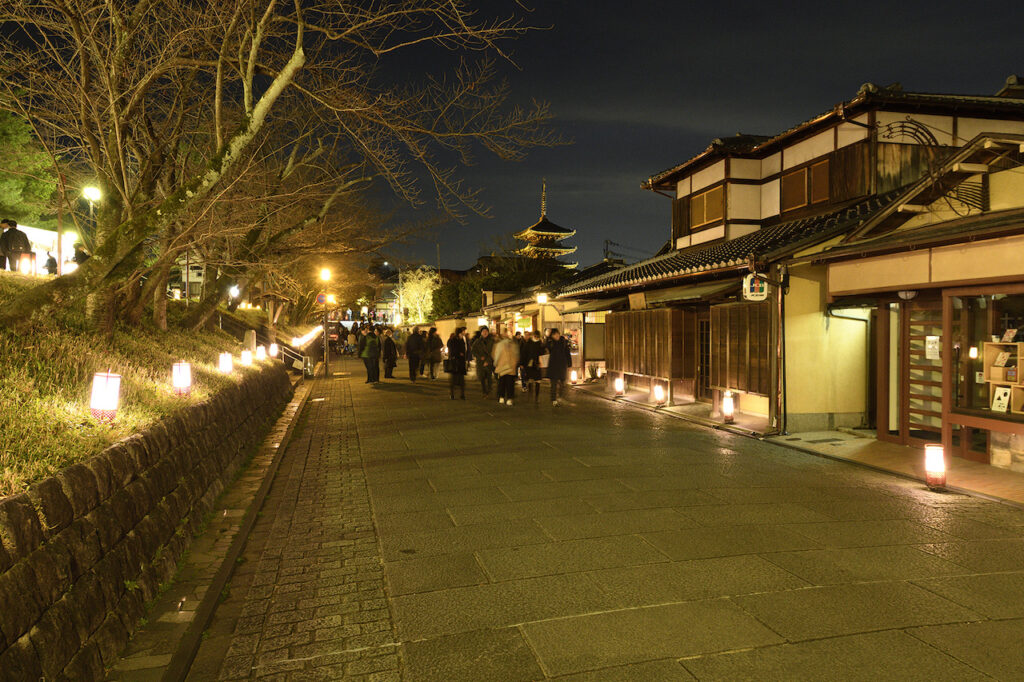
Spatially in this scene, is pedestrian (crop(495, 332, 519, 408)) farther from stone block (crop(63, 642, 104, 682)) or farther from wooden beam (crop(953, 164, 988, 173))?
stone block (crop(63, 642, 104, 682))

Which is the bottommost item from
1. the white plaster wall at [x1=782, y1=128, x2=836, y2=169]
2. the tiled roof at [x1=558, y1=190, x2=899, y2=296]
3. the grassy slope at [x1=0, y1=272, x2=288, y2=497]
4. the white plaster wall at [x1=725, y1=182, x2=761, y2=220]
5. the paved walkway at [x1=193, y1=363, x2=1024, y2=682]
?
the paved walkway at [x1=193, y1=363, x2=1024, y2=682]

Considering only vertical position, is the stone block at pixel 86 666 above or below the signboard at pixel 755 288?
below

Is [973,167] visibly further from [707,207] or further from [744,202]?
[707,207]

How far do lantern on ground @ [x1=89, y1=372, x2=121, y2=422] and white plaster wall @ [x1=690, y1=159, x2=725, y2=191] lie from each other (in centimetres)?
1596

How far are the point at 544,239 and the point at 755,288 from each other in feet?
149

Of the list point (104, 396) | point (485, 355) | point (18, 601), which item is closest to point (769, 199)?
point (485, 355)

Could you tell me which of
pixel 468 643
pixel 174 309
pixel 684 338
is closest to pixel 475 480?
pixel 468 643

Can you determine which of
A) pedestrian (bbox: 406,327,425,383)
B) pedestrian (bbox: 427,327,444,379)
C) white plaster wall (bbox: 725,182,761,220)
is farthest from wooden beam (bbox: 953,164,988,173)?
pedestrian (bbox: 406,327,425,383)

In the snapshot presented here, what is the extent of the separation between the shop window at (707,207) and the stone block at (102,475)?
16.5 m

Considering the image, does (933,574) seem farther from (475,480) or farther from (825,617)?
(475,480)

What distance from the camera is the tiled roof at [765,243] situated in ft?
39.9

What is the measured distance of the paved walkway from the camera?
4012 mm

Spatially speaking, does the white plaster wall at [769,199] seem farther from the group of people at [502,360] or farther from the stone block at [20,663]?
the stone block at [20,663]

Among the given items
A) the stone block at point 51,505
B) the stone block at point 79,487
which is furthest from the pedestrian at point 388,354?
the stone block at point 51,505
